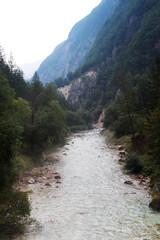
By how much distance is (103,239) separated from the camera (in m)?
11.4

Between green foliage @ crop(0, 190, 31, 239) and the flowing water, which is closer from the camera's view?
green foliage @ crop(0, 190, 31, 239)

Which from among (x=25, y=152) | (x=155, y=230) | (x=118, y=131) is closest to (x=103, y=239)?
(x=155, y=230)

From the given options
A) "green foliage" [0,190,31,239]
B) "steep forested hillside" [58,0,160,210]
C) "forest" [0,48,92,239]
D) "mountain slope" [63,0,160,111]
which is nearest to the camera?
"green foliage" [0,190,31,239]

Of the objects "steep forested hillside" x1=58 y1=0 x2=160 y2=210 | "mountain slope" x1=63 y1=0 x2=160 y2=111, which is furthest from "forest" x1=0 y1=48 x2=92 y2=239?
"mountain slope" x1=63 y1=0 x2=160 y2=111

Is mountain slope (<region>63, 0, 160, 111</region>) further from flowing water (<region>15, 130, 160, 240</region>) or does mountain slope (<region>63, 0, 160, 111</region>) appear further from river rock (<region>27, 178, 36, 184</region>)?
flowing water (<region>15, 130, 160, 240</region>)

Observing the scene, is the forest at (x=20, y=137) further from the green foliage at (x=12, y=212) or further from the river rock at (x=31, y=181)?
the river rock at (x=31, y=181)

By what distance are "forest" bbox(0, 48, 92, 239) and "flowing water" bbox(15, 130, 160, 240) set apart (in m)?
1.56

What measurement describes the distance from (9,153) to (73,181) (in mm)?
12454

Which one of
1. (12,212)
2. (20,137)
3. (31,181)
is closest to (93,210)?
(12,212)

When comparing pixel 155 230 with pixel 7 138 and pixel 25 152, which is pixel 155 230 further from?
pixel 25 152

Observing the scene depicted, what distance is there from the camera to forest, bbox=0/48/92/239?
39.1 ft

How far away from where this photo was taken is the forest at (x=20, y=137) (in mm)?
11914

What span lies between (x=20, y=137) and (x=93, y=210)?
7677 millimetres

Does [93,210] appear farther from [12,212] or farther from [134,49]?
[134,49]
